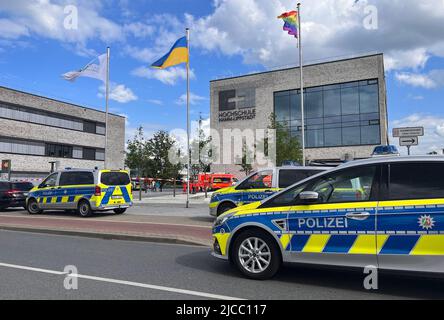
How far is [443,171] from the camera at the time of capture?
486cm

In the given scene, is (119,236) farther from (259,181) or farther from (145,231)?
(259,181)

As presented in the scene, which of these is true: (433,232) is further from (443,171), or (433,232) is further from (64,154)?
(64,154)

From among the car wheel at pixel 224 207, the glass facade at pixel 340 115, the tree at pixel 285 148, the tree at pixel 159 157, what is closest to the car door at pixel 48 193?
the car wheel at pixel 224 207

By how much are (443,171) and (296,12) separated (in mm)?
18217

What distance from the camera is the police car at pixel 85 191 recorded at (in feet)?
52.3

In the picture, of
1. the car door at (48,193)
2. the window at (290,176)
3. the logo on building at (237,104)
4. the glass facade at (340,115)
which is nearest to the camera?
the window at (290,176)

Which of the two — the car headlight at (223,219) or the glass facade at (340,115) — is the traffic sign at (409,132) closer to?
the car headlight at (223,219)

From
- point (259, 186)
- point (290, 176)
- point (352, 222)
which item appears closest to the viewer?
point (352, 222)

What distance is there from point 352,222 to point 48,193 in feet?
50.6

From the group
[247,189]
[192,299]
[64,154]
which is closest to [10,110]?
[64,154]

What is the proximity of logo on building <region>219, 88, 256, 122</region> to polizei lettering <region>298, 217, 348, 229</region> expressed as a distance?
48.2 metres

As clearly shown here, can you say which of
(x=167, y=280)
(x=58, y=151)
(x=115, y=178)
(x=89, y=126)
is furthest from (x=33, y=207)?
(x=89, y=126)

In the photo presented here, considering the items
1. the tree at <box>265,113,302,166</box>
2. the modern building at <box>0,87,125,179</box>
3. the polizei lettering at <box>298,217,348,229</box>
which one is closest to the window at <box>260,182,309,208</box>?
the polizei lettering at <box>298,217,348,229</box>

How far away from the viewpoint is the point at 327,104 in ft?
153
